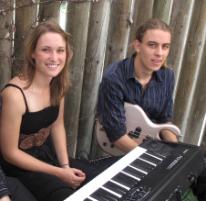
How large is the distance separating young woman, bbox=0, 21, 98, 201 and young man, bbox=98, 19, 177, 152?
0.98 ft

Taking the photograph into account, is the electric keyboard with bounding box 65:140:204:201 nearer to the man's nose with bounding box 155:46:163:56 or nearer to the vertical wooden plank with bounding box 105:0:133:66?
the man's nose with bounding box 155:46:163:56

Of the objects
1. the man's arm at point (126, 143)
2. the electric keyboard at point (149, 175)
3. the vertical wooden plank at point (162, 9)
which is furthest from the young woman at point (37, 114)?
the vertical wooden plank at point (162, 9)

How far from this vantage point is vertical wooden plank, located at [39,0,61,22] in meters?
2.67

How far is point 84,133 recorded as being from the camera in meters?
3.23

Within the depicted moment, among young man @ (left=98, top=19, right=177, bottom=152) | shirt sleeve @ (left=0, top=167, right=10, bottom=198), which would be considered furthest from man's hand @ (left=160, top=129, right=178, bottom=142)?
shirt sleeve @ (left=0, top=167, right=10, bottom=198)

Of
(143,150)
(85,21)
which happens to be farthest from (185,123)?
(143,150)

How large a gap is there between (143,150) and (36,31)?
83 cm

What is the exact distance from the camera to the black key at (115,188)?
1.78m

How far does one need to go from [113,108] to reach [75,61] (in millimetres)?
486

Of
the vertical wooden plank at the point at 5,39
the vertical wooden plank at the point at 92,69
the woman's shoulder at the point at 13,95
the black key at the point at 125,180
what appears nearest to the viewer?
the black key at the point at 125,180

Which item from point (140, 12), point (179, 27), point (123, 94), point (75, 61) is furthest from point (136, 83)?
point (179, 27)

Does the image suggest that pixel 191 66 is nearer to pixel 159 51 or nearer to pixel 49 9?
pixel 159 51

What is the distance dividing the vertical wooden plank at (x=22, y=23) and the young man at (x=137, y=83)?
0.53 meters

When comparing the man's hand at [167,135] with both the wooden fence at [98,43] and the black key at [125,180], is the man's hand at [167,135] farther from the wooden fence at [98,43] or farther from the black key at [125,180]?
the black key at [125,180]
